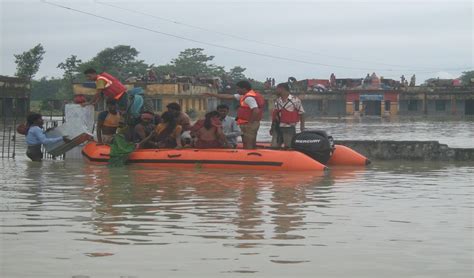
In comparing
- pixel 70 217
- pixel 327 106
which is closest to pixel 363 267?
pixel 70 217

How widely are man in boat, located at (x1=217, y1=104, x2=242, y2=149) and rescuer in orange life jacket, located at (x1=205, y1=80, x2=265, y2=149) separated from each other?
13.0 inches

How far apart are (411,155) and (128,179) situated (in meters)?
6.99

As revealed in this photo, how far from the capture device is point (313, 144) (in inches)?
569

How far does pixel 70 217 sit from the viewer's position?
27.0 feet

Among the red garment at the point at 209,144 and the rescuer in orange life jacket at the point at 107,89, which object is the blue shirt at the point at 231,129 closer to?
the red garment at the point at 209,144

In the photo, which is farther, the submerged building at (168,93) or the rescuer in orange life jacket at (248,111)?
the submerged building at (168,93)

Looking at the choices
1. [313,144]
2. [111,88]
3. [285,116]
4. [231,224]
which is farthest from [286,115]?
[231,224]

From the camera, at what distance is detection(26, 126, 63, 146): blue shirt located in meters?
16.0

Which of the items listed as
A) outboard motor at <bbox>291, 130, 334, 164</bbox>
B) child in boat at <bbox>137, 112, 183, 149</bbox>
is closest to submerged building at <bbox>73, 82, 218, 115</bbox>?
child in boat at <bbox>137, 112, 183, 149</bbox>

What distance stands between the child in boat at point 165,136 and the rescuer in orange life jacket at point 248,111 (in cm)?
98

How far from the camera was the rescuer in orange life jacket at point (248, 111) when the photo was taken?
46.9 ft

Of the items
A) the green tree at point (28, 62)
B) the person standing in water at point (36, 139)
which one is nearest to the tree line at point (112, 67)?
the green tree at point (28, 62)

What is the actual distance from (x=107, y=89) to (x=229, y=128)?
233 cm

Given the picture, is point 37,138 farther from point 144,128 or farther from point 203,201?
point 203,201
